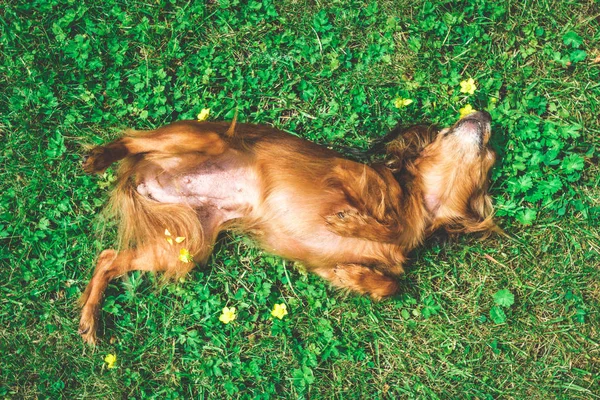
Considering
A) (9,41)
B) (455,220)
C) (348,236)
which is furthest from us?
(9,41)

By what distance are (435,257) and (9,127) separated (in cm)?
379

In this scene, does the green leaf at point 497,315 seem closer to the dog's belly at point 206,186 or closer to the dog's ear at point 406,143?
the dog's ear at point 406,143

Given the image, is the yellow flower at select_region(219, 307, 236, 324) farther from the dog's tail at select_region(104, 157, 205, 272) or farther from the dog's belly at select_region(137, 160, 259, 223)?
the dog's belly at select_region(137, 160, 259, 223)

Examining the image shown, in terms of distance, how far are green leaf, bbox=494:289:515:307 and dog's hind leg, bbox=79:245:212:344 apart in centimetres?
248

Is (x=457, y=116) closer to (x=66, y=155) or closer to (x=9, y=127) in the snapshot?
(x=66, y=155)

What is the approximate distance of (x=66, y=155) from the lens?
182 inches

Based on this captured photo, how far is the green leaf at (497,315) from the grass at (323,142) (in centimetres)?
2

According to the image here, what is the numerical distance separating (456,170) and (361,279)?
1.10 metres

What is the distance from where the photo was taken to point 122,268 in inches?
172

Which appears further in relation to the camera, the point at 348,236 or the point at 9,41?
the point at 9,41

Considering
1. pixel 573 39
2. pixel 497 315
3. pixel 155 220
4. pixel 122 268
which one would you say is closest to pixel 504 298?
pixel 497 315

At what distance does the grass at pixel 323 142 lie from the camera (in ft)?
14.7

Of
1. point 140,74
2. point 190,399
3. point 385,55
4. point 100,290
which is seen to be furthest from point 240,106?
point 190,399

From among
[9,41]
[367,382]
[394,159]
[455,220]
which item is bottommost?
[367,382]
